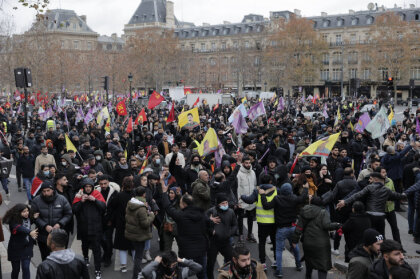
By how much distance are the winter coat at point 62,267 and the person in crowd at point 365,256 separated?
9.21 feet

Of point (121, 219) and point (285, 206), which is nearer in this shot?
point (285, 206)

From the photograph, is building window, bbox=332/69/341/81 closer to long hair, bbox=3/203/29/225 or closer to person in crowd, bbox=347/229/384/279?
person in crowd, bbox=347/229/384/279

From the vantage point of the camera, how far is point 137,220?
21.1 ft

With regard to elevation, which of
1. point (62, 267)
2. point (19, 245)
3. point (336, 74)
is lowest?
point (19, 245)

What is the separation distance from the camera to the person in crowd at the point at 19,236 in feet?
19.6

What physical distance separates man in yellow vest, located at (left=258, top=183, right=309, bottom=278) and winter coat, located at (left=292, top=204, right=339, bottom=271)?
0.54 metres

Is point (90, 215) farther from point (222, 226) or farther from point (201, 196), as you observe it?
point (222, 226)

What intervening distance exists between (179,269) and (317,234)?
7.29 ft

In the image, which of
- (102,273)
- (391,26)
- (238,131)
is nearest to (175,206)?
(102,273)

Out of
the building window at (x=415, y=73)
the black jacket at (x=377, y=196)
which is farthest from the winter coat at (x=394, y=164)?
the building window at (x=415, y=73)

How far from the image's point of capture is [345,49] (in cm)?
7012

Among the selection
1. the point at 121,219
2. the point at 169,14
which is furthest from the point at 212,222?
the point at 169,14

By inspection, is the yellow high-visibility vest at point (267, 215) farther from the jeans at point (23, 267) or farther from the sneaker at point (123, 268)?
the jeans at point (23, 267)

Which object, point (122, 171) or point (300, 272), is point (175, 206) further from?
point (122, 171)
